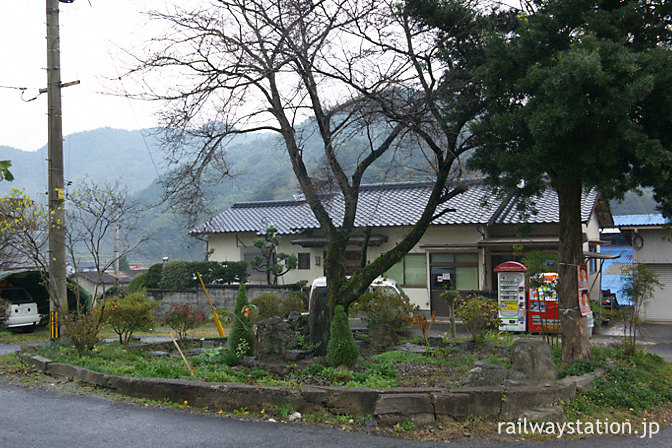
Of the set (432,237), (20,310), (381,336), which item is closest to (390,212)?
(432,237)

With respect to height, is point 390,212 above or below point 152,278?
above

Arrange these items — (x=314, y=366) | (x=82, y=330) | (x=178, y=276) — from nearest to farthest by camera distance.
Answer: (x=314, y=366) < (x=82, y=330) < (x=178, y=276)

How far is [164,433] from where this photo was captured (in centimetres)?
552

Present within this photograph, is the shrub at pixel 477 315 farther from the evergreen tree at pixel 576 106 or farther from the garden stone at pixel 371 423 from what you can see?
the garden stone at pixel 371 423

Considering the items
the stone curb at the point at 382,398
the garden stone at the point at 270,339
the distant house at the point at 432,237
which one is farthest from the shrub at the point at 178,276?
the stone curb at the point at 382,398

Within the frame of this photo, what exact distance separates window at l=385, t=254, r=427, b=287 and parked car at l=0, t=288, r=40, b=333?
12041 millimetres

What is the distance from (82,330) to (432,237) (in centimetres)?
1367

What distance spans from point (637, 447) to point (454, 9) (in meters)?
6.94

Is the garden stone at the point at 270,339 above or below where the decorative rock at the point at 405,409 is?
above

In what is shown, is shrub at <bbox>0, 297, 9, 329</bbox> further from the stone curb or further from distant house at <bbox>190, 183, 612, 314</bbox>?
the stone curb

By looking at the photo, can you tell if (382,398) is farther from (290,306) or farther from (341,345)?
(290,306)

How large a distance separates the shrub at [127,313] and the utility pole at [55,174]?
86 centimetres

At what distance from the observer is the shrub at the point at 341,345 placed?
7.88 m

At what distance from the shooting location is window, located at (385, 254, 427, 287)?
1984 cm
